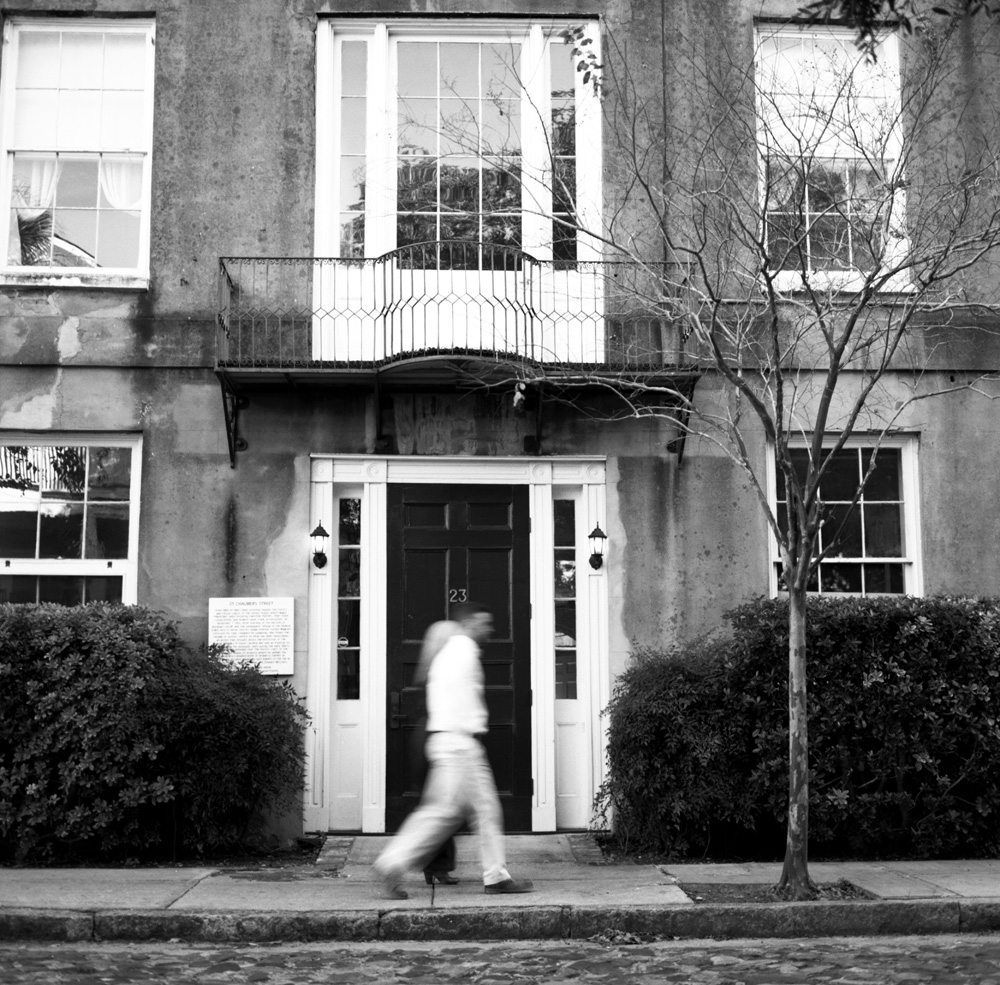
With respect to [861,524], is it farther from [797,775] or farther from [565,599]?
[797,775]

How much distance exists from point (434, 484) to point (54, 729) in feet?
11.9

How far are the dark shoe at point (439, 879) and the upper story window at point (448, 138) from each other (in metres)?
5.26

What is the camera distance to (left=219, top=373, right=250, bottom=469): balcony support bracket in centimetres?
1062

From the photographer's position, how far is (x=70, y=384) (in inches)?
428

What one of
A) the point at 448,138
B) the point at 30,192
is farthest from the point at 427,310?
the point at 30,192

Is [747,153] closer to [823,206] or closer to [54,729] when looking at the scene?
[823,206]

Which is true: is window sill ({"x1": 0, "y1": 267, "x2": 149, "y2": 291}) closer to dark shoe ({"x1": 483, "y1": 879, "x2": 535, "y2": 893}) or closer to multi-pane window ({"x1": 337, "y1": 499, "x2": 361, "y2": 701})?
multi-pane window ({"x1": 337, "y1": 499, "x2": 361, "y2": 701})

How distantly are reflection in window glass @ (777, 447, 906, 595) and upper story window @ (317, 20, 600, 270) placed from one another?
294cm

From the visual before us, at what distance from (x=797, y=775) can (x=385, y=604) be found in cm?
400

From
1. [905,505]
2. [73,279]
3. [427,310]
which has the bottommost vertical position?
[905,505]

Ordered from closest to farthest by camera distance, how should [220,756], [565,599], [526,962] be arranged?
1. [526,962]
2. [220,756]
3. [565,599]

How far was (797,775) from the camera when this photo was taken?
8.08m

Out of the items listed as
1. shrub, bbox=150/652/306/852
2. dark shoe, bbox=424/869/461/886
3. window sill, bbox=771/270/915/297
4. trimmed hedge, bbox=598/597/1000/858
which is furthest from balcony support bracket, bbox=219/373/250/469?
window sill, bbox=771/270/915/297

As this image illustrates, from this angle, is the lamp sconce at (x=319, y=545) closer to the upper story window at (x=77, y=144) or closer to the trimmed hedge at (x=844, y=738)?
the upper story window at (x=77, y=144)
